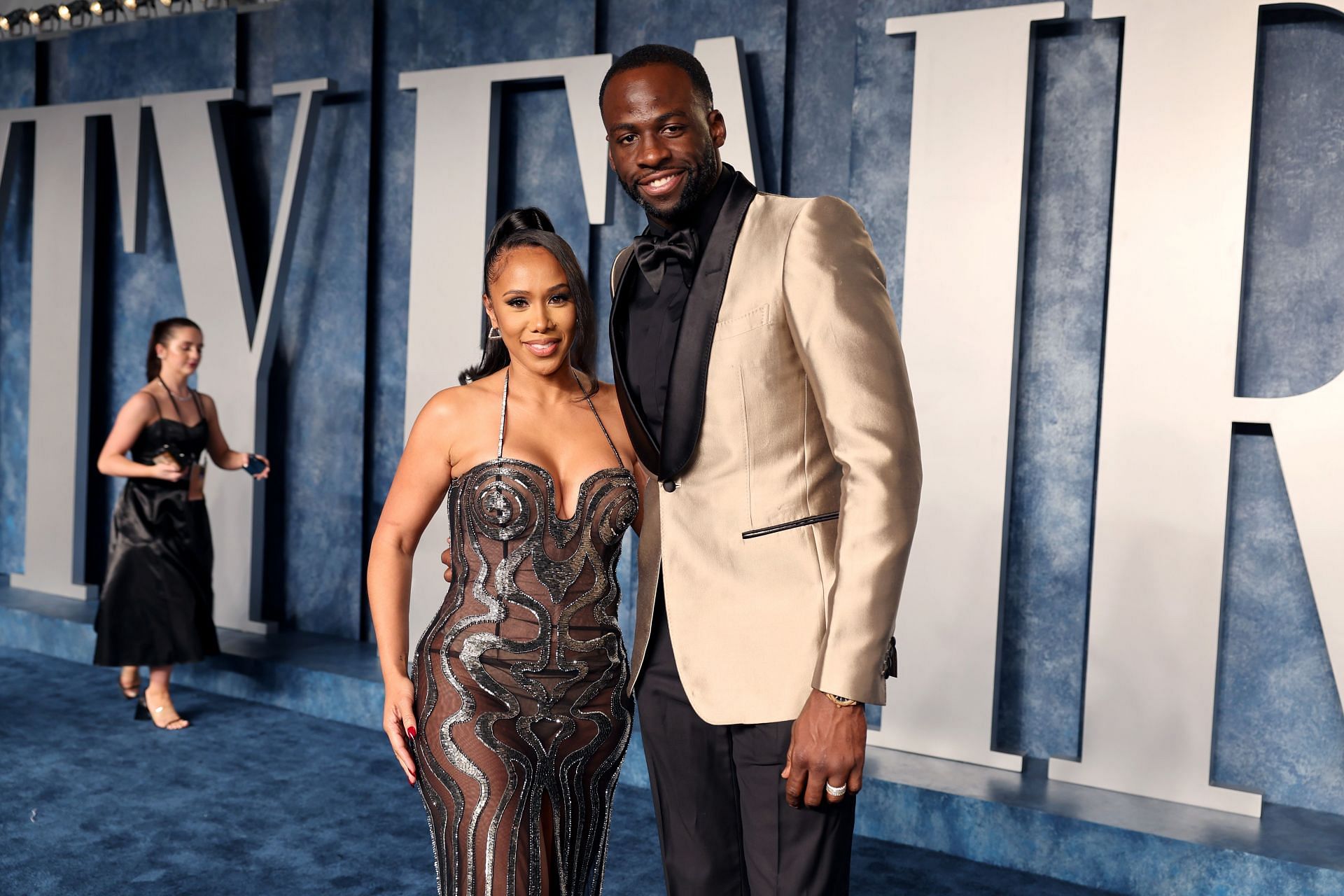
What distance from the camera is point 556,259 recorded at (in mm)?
2246

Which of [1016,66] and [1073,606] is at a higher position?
[1016,66]

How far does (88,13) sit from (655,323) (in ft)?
20.1

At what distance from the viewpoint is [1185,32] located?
384 cm

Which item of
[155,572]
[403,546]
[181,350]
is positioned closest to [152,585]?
[155,572]

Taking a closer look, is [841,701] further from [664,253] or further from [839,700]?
[664,253]

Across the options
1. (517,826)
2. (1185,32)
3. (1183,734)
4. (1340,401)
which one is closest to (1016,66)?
(1185,32)

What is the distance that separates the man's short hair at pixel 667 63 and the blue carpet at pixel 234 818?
2.52 meters

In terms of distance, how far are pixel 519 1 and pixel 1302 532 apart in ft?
12.4

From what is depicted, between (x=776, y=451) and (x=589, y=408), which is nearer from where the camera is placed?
(x=776, y=451)

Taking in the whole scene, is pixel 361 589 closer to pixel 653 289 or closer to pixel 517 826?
pixel 517 826


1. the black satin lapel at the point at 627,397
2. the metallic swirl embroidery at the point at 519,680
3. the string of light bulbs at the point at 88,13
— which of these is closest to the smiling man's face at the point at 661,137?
the black satin lapel at the point at 627,397

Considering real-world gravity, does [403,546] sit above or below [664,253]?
below

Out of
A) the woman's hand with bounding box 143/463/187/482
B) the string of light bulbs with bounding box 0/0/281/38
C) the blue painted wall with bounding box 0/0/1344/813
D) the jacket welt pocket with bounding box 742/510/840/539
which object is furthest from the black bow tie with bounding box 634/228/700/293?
the string of light bulbs with bounding box 0/0/281/38

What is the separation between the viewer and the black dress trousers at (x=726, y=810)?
1695mm
